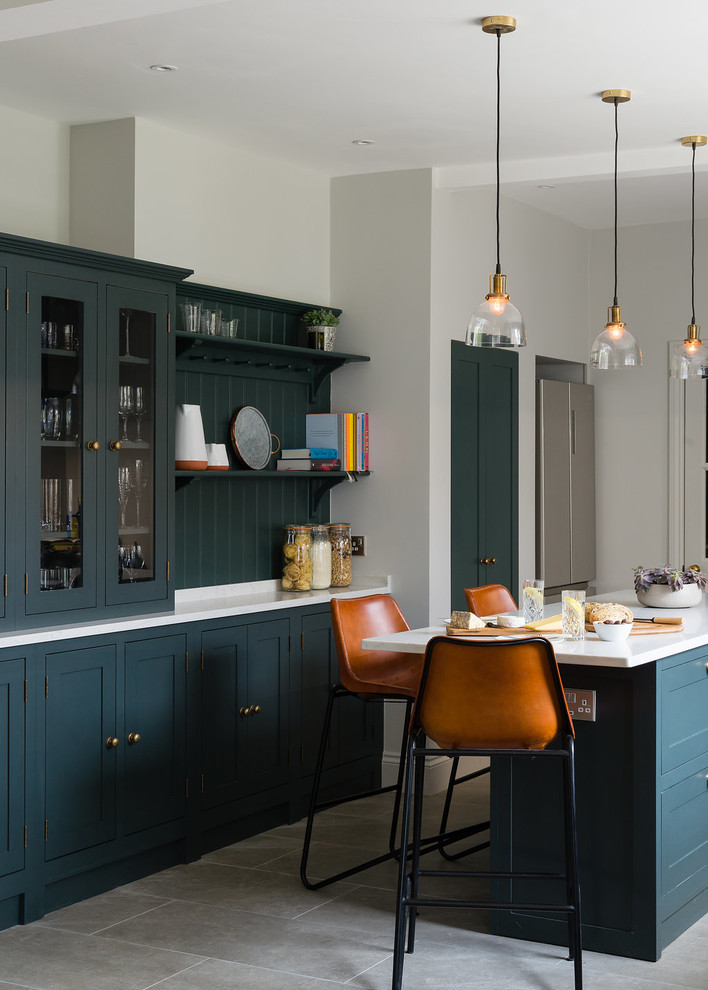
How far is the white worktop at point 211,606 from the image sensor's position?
12.8ft

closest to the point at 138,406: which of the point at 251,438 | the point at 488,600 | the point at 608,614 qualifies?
the point at 251,438

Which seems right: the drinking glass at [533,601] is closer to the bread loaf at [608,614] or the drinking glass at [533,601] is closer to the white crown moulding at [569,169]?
the bread loaf at [608,614]

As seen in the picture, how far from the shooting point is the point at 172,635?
439 cm

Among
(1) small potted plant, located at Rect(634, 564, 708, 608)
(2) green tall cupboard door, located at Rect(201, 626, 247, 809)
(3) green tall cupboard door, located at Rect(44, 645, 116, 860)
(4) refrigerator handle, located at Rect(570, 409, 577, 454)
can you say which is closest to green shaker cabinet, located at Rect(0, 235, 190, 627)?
(3) green tall cupboard door, located at Rect(44, 645, 116, 860)

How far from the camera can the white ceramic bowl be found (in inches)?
142

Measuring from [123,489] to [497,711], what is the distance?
5.76 ft

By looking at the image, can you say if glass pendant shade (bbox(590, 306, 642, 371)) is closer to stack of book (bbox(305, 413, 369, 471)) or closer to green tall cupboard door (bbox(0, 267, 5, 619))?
stack of book (bbox(305, 413, 369, 471))

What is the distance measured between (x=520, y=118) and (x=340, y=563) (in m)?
2.14

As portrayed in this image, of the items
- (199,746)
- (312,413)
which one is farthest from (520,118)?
(199,746)

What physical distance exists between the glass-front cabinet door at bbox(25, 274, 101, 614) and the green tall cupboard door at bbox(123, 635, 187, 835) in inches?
13.1

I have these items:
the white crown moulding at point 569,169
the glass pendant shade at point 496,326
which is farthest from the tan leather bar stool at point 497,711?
the white crown moulding at point 569,169

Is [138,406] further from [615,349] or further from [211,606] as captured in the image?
[615,349]

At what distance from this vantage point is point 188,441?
15.7 feet

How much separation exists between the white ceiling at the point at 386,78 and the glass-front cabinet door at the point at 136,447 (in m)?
0.82
